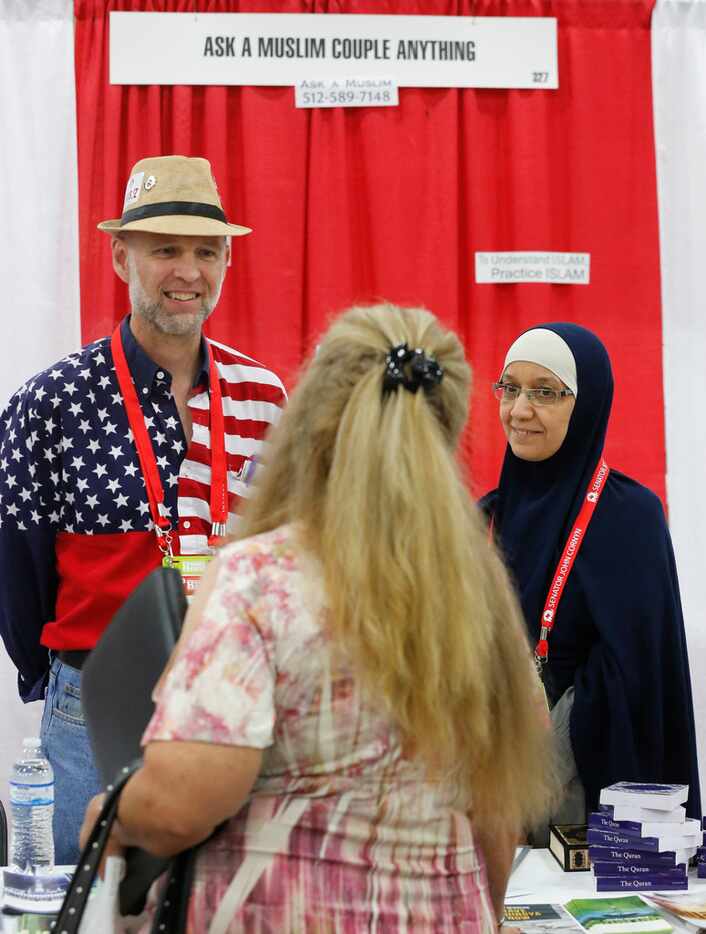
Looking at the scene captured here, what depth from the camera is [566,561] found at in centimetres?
285

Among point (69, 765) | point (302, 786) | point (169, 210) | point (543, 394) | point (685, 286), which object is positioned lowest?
point (69, 765)

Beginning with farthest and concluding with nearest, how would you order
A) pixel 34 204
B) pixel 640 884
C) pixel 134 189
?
pixel 34 204 < pixel 134 189 < pixel 640 884

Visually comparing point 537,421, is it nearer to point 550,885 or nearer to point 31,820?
point 550,885

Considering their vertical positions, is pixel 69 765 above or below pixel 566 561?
below

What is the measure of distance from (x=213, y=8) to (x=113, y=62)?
16.4 inches

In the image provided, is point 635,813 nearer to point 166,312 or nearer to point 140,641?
point 140,641

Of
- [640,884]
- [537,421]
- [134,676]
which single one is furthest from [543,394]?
[134,676]

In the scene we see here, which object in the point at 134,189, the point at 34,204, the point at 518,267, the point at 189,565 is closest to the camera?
the point at 189,565

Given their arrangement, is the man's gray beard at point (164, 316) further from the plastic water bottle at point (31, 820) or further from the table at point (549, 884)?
the table at point (549, 884)

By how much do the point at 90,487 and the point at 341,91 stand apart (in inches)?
89.9

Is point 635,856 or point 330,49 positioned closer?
point 635,856

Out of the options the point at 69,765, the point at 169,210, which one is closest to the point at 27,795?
the point at 69,765

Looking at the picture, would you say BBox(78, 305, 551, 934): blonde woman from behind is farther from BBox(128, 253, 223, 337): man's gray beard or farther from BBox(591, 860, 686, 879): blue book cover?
BBox(128, 253, 223, 337): man's gray beard

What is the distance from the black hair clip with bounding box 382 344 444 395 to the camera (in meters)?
1.34
